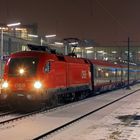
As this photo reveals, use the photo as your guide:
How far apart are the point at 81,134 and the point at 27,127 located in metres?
2.78

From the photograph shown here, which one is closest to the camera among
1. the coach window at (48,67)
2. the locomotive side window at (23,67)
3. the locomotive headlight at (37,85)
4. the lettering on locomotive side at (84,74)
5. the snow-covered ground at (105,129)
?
the snow-covered ground at (105,129)

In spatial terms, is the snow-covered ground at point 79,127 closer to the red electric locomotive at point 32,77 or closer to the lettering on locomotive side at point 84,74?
the red electric locomotive at point 32,77

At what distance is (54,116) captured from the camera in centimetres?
2156

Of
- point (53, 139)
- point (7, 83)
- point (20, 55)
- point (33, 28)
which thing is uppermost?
point (33, 28)

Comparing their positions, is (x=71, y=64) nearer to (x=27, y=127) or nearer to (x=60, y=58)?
(x=60, y=58)

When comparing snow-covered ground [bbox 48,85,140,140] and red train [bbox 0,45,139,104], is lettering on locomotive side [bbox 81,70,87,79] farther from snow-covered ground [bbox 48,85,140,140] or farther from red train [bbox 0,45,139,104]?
snow-covered ground [bbox 48,85,140,140]

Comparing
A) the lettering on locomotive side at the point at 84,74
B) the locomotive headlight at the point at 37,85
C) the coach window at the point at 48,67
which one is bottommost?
the locomotive headlight at the point at 37,85

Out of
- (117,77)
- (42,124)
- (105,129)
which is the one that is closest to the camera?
(105,129)

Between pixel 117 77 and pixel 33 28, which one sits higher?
pixel 33 28

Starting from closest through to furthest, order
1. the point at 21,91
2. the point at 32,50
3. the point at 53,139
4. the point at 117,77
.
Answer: the point at 53,139 < the point at 21,91 < the point at 32,50 < the point at 117,77

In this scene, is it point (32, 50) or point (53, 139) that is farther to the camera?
point (32, 50)

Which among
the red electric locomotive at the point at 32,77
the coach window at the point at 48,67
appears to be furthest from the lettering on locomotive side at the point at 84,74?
the coach window at the point at 48,67

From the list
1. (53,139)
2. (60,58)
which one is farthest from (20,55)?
(53,139)

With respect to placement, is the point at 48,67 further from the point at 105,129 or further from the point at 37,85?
the point at 105,129
